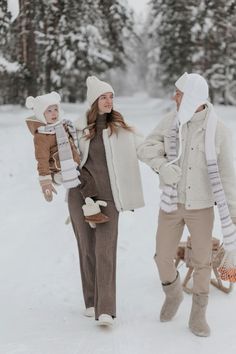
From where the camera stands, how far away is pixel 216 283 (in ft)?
19.5

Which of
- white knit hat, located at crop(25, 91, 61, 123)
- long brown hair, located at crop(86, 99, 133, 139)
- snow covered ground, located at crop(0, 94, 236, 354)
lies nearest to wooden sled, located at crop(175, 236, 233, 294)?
snow covered ground, located at crop(0, 94, 236, 354)

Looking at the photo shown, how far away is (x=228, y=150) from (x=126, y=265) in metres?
2.92

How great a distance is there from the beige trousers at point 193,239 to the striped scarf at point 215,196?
0.44ft

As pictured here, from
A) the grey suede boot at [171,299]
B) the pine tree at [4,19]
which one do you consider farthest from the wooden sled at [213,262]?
the pine tree at [4,19]

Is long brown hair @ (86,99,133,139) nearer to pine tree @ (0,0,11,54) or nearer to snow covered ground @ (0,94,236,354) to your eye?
snow covered ground @ (0,94,236,354)

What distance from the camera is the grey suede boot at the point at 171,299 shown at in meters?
4.98

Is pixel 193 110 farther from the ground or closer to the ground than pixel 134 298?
farther from the ground

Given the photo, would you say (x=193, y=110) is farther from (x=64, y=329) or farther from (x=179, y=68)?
(x=179, y=68)

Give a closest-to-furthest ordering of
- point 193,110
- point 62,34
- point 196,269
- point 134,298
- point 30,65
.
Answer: point 193,110 → point 196,269 → point 134,298 → point 30,65 → point 62,34

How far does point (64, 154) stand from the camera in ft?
15.3

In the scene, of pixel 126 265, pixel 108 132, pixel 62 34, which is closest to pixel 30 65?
pixel 62 34

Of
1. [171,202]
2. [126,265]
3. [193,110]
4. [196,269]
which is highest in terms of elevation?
[193,110]

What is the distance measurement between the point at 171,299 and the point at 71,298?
4.25 feet

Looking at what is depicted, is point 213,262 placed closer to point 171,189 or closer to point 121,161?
point 171,189
